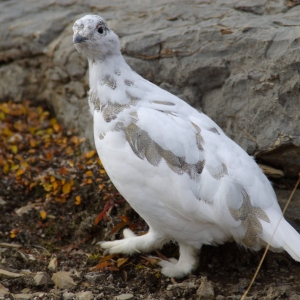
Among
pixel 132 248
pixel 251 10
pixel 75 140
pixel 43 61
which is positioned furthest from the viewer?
pixel 43 61

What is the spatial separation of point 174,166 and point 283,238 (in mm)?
814

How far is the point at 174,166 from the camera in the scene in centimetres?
346

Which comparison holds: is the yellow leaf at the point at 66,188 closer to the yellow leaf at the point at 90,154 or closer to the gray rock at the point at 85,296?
the yellow leaf at the point at 90,154

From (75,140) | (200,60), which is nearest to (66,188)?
(75,140)

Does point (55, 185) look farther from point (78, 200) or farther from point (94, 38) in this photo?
point (94, 38)

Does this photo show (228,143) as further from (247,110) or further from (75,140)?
(75,140)

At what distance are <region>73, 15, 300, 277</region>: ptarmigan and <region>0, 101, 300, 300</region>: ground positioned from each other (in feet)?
1.15

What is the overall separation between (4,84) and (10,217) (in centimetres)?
183

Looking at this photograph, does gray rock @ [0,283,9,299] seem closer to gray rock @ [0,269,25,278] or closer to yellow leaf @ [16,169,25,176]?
gray rock @ [0,269,25,278]

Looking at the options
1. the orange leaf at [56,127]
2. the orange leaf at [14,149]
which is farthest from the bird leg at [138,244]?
the orange leaf at [56,127]

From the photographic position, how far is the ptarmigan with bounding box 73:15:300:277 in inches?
134

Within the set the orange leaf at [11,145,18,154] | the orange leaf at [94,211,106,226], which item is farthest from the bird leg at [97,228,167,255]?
the orange leaf at [11,145,18,154]

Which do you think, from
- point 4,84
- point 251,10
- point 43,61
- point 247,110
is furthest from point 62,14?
point 247,110

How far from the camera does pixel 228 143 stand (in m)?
3.70
